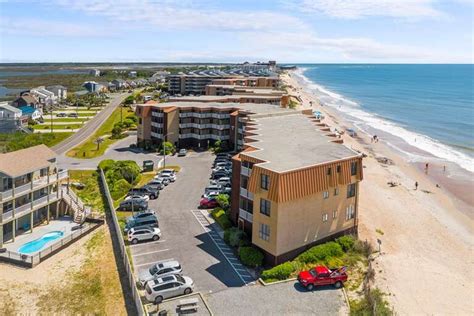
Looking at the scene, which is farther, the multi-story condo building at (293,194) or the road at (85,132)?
the road at (85,132)

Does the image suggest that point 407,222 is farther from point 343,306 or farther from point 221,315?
point 221,315

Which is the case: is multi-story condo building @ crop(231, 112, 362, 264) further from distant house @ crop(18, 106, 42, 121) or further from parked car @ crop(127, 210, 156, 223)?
distant house @ crop(18, 106, 42, 121)

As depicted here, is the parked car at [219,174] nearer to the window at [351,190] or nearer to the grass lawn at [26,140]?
the window at [351,190]

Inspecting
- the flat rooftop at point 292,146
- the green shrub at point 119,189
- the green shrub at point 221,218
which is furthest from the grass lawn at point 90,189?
the flat rooftop at point 292,146

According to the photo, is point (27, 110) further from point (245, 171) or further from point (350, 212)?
point (350, 212)

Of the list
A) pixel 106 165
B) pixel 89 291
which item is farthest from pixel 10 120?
pixel 89 291

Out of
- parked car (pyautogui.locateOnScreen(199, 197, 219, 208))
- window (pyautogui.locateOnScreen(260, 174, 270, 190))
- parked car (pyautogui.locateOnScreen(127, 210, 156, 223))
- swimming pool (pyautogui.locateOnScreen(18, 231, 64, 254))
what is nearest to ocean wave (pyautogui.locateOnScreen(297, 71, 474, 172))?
parked car (pyautogui.locateOnScreen(199, 197, 219, 208))

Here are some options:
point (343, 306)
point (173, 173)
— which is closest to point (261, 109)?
point (173, 173)
